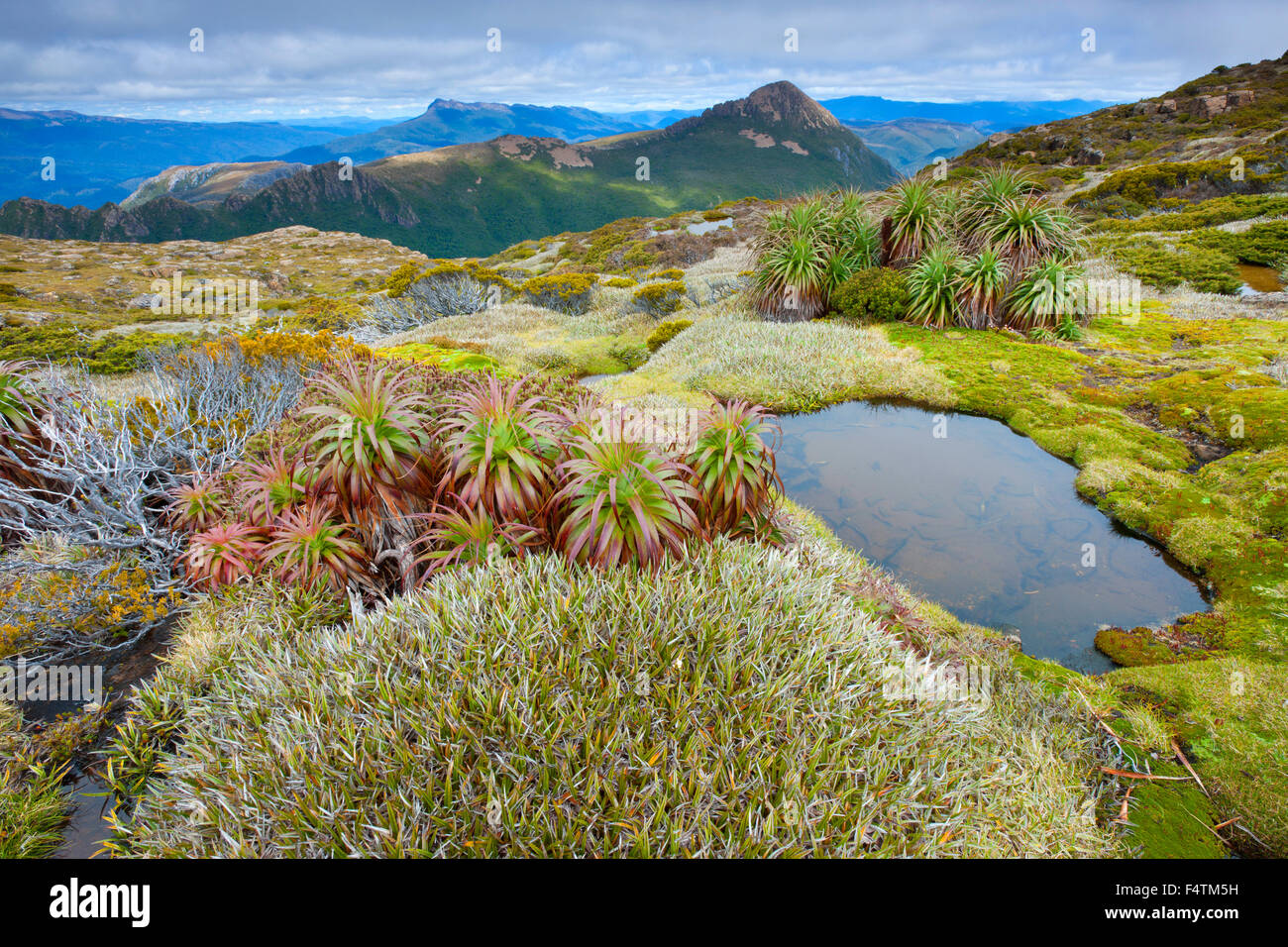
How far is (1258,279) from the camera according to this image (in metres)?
13.7

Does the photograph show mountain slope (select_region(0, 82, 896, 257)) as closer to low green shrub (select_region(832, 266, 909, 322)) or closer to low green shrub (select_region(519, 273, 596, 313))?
low green shrub (select_region(519, 273, 596, 313))

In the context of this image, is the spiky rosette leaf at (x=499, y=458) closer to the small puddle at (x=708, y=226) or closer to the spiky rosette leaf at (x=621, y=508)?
the spiky rosette leaf at (x=621, y=508)

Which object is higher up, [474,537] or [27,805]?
[474,537]

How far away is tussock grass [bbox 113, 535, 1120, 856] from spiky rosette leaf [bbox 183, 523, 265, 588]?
691mm

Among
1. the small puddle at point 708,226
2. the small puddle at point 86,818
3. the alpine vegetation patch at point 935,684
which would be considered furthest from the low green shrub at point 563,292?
the small puddle at point 708,226

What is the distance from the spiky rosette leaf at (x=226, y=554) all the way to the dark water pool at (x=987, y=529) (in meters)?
5.25

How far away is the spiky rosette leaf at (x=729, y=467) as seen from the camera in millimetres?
4250

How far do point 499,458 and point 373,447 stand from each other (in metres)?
0.87

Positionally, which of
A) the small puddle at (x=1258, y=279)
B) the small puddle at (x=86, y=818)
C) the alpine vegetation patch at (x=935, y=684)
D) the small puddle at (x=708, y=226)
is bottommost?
the small puddle at (x=86, y=818)

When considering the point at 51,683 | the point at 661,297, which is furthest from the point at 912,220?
the point at 51,683

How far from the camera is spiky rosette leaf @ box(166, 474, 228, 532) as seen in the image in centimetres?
471

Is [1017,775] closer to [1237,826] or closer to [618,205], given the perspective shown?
[1237,826]

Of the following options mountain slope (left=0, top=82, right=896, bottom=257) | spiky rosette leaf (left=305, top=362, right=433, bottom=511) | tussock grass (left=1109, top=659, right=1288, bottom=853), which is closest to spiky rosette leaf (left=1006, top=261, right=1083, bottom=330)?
tussock grass (left=1109, top=659, right=1288, bottom=853)

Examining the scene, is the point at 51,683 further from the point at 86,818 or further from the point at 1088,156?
the point at 1088,156
